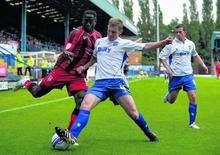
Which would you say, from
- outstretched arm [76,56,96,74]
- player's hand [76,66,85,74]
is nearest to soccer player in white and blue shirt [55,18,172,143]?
outstretched arm [76,56,96,74]

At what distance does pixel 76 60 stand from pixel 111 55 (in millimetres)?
805

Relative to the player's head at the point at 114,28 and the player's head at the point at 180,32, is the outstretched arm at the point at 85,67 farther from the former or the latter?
the player's head at the point at 180,32

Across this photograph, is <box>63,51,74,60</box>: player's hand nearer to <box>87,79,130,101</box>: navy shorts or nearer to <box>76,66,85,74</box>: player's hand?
<box>76,66,85,74</box>: player's hand

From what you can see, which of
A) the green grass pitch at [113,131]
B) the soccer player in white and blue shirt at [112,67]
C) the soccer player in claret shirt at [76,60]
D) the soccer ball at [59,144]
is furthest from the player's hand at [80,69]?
the soccer ball at [59,144]

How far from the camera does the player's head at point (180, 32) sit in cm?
1178

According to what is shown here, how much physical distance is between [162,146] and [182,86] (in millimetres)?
3476

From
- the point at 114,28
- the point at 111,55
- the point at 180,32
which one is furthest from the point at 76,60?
the point at 180,32

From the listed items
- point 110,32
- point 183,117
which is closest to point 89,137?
point 110,32

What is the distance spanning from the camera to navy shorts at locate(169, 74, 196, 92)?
39.5 ft

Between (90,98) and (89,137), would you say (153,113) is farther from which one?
(90,98)

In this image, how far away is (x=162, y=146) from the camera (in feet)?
29.3

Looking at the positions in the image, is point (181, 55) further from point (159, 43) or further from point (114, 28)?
point (159, 43)

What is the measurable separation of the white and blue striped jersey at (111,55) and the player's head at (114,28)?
0.10m

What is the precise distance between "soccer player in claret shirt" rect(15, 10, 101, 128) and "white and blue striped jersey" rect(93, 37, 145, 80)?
0.48 metres
